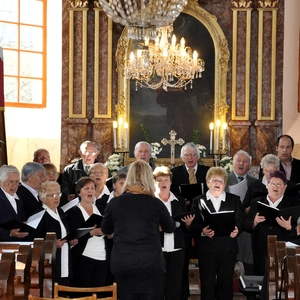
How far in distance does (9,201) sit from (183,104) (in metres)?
5.79

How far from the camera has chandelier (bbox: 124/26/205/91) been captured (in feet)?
38.6

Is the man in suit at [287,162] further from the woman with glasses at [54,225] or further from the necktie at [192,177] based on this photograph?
the woman with glasses at [54,225]

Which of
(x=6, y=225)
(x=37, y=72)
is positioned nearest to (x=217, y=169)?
(x=6, y=225)

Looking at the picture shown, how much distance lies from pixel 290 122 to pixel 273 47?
124 centimetres

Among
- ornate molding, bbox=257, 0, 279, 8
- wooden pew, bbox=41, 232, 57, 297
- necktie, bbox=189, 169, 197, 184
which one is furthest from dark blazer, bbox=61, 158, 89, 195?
ornate molding, bbox=257, 0, 279, 8

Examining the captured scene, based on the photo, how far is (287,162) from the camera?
365 inches

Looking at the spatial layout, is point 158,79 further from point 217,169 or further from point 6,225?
point 6,225

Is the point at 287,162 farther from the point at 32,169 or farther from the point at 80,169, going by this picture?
the point at 32,169

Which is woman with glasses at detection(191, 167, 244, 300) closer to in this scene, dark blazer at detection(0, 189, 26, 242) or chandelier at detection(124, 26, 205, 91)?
dark blazer at detection(0, 189, 26, 242)

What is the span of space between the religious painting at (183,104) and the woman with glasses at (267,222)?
4925 mm

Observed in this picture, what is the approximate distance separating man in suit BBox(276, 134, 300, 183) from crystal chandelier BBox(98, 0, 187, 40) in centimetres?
207

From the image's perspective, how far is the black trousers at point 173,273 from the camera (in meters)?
7.64

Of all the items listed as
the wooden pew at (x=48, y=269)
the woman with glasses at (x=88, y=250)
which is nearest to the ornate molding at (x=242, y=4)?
the woman with glasses at (x=88, y=250)

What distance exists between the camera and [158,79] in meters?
12.7
